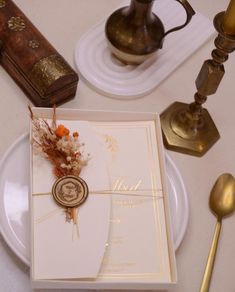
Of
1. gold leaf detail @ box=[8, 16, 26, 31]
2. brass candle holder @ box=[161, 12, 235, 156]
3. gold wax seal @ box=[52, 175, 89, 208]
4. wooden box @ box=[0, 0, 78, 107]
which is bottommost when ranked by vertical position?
brass candle holder @ box=[161, 12, 235, 156]

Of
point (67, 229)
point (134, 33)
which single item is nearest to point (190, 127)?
point (134, 33)

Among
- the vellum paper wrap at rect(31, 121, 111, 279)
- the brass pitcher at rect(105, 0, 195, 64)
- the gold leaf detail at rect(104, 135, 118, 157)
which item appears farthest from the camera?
the brass pitcher at rect(105, 0, 195, 64)

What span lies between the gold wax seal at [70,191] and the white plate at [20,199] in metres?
0.06

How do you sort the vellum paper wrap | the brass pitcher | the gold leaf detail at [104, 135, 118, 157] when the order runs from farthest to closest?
the brass pitcher → the gold leaf detail at [104, 135, 118, 157] → the vellum paper wrap

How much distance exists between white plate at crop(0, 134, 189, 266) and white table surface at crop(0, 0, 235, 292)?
0.02 metres

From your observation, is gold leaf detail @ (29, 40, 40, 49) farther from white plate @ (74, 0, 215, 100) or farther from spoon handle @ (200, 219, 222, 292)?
spoon handle @ (200, 219, 222, 292)

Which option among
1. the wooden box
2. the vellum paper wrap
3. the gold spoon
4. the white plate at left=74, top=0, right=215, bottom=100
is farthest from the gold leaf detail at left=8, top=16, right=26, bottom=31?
the gold spoon

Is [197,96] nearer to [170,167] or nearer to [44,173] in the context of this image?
[170,167]

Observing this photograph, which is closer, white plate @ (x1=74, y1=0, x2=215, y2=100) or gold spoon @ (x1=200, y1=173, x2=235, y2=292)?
gold spoon @ (x1=200, y1=173, x2=235, y2=292)

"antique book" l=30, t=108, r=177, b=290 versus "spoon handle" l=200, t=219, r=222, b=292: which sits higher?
"antique book" l=30, t=108, r=177, b=290

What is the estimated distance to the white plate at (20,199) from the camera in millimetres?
651

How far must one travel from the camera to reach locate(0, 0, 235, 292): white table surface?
0.69 metres

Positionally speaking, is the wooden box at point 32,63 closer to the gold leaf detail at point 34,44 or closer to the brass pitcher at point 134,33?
the gold leaf detail at point 34,44

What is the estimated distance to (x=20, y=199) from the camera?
0.68 metres
